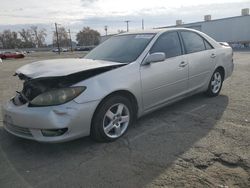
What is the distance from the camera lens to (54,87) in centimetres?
368

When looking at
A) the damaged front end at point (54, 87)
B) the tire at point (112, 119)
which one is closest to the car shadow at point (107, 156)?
the tire at point (112, 119)

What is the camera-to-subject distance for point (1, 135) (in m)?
4.41

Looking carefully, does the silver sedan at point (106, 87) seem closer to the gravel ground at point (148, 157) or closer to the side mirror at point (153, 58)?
the side mirror at point (153, 58)

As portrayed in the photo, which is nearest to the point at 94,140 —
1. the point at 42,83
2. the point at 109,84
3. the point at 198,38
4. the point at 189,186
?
the point at 109,84

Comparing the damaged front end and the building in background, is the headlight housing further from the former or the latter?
the building in background

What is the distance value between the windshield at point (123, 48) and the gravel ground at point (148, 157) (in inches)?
45.3

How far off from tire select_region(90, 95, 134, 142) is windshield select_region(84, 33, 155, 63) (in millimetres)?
740

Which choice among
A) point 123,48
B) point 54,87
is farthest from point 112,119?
point 123,48

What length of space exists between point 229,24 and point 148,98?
48.0 metres

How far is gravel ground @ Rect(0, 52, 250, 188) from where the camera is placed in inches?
116

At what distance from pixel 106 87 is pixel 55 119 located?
79 cm

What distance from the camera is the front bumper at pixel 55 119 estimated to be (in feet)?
11.3

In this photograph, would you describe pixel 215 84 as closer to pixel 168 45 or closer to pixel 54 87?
pixel 168 45

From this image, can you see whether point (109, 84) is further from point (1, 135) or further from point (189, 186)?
point (1, 135)
